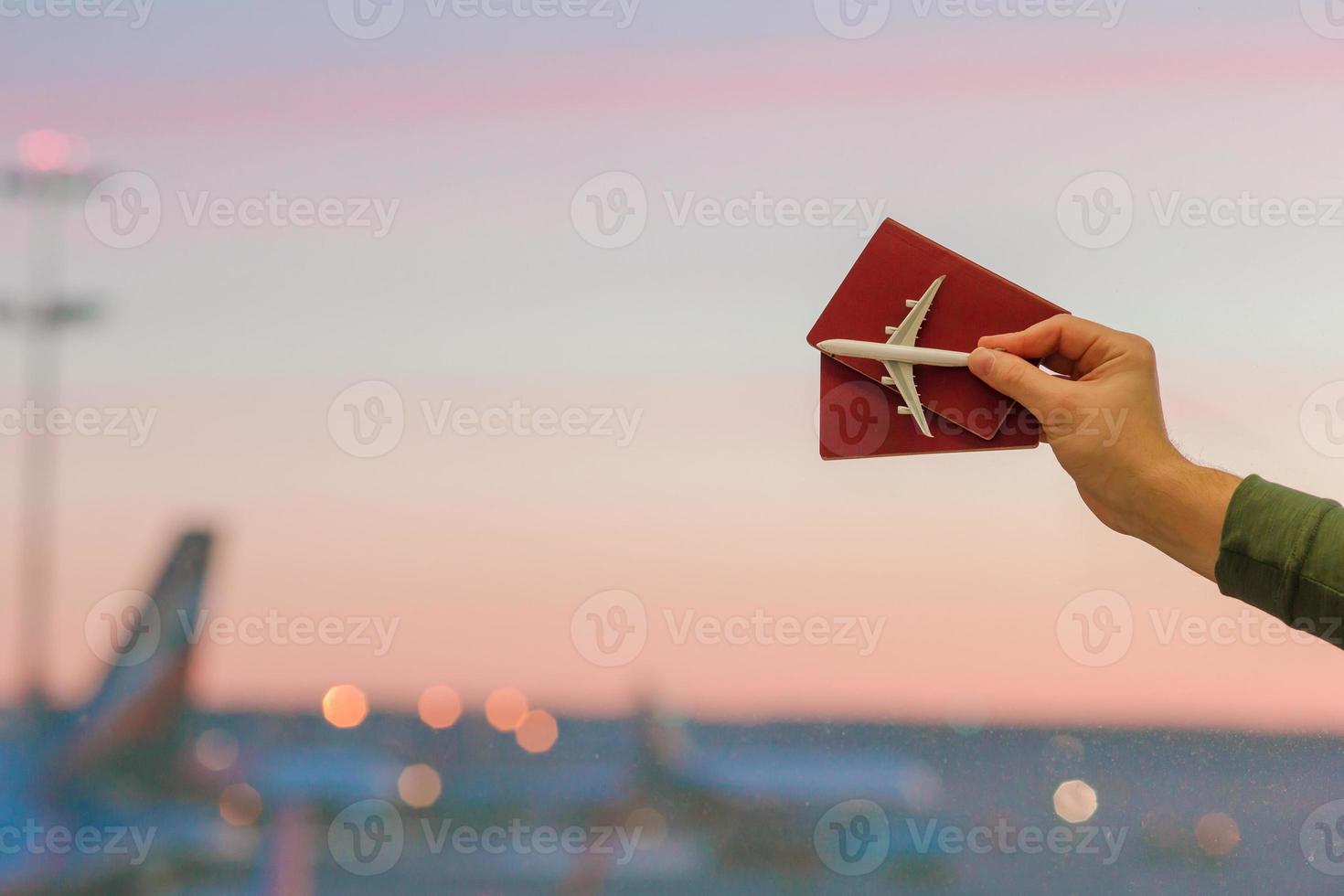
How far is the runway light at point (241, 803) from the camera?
1.63 metres

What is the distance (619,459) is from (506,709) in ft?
1.24

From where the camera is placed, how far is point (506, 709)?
1616 mm

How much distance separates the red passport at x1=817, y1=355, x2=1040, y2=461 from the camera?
1337 mm

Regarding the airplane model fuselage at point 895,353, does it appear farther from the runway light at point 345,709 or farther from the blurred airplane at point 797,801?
the runway light at point 345,709

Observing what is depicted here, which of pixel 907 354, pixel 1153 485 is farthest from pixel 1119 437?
pixel 907 354

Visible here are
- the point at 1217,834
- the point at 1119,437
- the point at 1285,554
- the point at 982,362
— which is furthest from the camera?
the point at 1217,834

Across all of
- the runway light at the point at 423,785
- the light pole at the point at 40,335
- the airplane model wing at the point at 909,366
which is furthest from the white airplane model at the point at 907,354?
the light pole at the point at 40,335

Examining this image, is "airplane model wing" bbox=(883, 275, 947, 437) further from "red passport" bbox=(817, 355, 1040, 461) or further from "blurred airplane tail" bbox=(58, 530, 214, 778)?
"blurred airplane tail" bbox=(58, 530, 214, 778)

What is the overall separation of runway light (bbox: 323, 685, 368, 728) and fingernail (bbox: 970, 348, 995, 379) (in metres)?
0.94

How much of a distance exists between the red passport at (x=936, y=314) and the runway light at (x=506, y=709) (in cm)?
57

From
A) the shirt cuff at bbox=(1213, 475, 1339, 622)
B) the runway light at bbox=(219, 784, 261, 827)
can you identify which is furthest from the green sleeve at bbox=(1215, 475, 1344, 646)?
the runway light at bbox=(219, 784, 261, 827)

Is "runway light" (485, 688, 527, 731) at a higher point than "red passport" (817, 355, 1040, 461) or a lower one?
lower

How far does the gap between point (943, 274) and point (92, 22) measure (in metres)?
1.29

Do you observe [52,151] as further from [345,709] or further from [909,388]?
[909,388]
